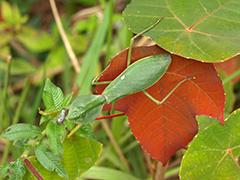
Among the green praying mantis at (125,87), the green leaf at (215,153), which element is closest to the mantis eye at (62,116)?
the green praying mantis at (125,87)

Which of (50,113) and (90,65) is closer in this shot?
(50,113)

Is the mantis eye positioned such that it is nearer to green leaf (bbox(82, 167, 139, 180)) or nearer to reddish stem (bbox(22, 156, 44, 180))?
reddish stem (bbox(22, 156, 44, 180))

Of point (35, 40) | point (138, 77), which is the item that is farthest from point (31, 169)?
point (35, 40)

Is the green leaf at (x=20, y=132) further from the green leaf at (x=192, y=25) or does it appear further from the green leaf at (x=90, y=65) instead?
the green leaf at (x=90, y=65)

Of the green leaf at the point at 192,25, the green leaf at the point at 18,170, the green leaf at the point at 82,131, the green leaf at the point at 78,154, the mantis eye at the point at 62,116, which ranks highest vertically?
the green leaf at the point at 192,25

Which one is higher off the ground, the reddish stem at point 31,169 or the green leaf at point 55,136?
the green leaf at point 55,136

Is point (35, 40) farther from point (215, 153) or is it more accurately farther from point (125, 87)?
point (215, 153)

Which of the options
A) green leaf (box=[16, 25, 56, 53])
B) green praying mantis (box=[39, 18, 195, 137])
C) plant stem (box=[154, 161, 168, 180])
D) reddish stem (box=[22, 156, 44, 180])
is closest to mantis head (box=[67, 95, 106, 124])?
green praying mantis (box=[39, 18, 195, 137])
